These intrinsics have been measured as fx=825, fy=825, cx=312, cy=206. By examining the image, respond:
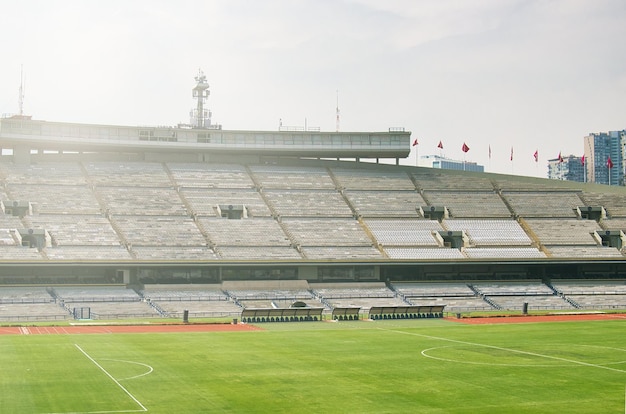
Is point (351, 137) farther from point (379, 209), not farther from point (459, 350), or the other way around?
point (459, 350)

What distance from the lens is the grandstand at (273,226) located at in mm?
80506

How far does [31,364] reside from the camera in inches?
1660

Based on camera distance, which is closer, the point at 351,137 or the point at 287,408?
the point at 287,408

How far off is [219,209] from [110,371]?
178 ft

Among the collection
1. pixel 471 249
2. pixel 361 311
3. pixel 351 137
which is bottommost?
pixel 361 311

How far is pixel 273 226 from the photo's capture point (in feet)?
303

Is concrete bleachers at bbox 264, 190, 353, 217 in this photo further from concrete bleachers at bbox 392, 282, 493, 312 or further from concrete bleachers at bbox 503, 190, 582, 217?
concrete bleachers at bbox 503, 190, 582, 217

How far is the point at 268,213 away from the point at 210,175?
35.9ft

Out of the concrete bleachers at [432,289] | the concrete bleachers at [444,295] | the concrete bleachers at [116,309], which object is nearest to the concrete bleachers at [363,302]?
the concrete bleachers at [444,295]

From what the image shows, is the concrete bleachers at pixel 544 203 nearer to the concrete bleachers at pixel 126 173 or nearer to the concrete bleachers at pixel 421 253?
the concrete bleachers at pixel 421 253

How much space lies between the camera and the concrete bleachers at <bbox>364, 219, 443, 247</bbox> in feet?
303

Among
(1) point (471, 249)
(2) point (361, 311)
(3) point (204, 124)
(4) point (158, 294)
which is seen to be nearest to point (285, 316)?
(2) point (361, 311)

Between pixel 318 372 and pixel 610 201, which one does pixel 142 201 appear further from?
pixel 610 201

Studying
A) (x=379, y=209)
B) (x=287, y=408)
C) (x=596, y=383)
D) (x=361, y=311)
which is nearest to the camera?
(x=287, y=408)
